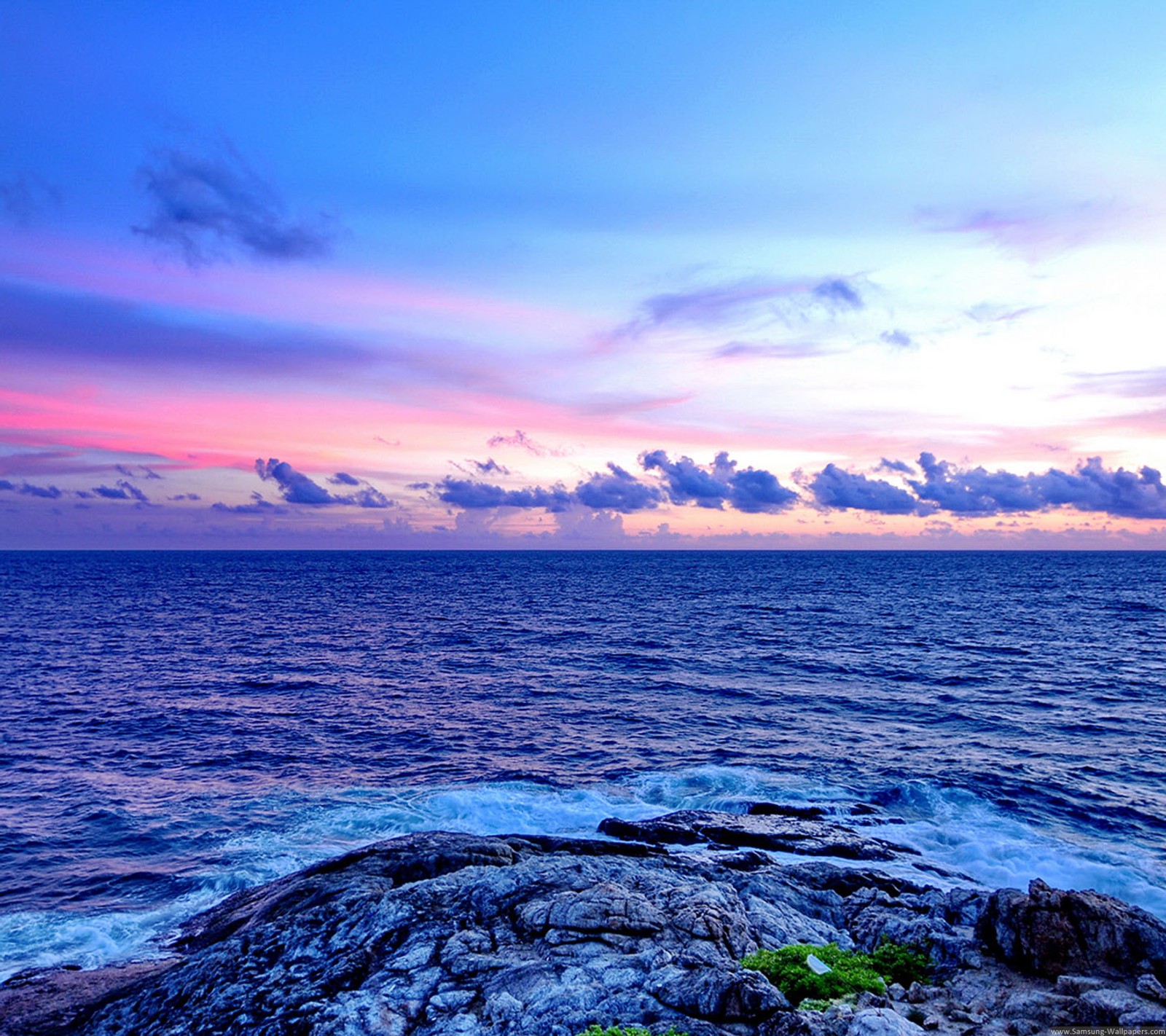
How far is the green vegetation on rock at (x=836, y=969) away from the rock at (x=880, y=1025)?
1.50 metres

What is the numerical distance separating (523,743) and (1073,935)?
28.7 m

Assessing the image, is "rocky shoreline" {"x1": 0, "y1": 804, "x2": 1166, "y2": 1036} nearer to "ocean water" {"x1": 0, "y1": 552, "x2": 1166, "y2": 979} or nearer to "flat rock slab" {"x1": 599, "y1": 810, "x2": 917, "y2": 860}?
"flat rock slab" {"x1": 599, "y1": 810, "x2": 917, "y2": 860}

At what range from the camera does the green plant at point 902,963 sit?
1480cm

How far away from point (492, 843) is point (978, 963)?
12123 mm

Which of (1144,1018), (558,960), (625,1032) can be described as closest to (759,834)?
(558,960)

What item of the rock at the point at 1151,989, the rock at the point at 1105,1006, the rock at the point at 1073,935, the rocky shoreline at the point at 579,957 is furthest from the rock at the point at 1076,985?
the rock at the point at 1073,935

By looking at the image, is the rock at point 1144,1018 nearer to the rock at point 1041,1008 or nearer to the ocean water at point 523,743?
the rock at point 1041,1008

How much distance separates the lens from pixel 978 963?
14.9m

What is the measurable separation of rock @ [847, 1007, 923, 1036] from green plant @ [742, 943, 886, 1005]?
170 cm

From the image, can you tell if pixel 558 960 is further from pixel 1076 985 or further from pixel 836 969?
pixel 1076 985

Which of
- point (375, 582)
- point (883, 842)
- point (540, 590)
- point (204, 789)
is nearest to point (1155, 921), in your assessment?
point (883, 842)

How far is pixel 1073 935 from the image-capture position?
14.8 meters

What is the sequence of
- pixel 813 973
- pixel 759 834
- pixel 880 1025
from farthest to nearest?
pixel 759 834 < pixel 813 973 < pixel 880 1025

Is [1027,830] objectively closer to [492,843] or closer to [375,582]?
[492,843]
